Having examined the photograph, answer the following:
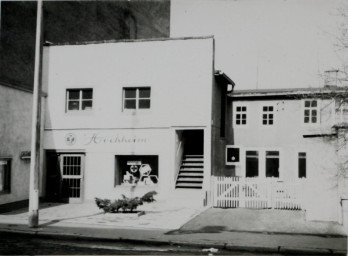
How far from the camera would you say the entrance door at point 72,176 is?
791 inches

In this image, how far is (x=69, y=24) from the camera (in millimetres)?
25656

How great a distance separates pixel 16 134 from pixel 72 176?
368cm

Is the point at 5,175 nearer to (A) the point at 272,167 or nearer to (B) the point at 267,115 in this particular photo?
(A) the point at 272,167

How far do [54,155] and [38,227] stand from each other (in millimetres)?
7781

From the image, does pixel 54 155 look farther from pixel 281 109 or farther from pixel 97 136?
pixel 281 109

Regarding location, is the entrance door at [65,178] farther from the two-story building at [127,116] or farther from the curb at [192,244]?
the curb at [192,244]

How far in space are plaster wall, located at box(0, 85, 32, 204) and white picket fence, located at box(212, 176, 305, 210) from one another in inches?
307

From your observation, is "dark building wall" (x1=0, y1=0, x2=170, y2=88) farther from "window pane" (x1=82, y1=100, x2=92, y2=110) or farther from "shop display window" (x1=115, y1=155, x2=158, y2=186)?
"shop display window" (x1=115, y1=155, x2=158, y2=186)

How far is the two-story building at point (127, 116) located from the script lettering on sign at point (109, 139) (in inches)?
1.8

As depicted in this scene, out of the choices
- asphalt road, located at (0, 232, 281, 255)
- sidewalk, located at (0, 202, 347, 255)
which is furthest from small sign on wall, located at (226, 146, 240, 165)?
Answer: asphalt road, located at (0, 232, 281, 255)

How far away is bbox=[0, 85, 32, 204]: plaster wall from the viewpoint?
16.8 m

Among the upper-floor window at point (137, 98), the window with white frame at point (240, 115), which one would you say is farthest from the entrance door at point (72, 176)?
the window with white frame at point (240, 115)

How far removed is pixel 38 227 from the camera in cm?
1316

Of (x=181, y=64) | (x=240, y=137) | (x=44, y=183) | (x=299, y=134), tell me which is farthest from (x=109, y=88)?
(x=299, y=134)
